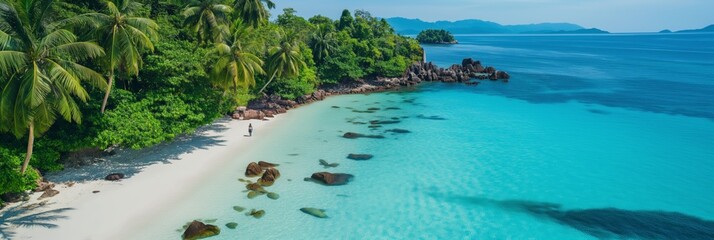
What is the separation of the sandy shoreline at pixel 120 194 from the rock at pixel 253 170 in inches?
91.4

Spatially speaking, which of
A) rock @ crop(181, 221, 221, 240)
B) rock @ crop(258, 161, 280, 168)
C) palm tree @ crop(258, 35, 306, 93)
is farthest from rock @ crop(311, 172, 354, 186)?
palm tree @ crop(258, 35, 306, 93)

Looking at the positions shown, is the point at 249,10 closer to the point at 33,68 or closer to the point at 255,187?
the point at 255,187

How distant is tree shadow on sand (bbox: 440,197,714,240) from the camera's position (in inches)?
787

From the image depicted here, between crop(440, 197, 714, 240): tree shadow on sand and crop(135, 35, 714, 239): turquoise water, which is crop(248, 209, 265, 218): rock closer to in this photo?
crop(135, 35, 714, 239): turquoise water

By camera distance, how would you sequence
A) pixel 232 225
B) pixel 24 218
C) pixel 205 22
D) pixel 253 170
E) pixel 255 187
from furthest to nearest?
pixel 205 22 < pixel 253 170 < pixel 255 187 < pixel 232 225 < pixel 24 218

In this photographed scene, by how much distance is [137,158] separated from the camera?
26.5 metres

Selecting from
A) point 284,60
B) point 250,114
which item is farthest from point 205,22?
point 284,60

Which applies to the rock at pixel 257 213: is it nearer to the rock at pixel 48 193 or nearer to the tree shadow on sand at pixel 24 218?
the tree shadow on sand at pixel 24 218

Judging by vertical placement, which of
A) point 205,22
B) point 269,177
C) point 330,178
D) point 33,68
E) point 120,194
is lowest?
point 330,178

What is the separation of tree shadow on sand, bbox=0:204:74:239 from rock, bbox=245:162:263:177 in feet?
30.8

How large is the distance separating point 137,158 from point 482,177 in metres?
22.6

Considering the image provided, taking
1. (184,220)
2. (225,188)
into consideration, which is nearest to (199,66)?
(225,188)

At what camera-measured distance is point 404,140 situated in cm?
3581

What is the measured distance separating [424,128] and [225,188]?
22.6m
